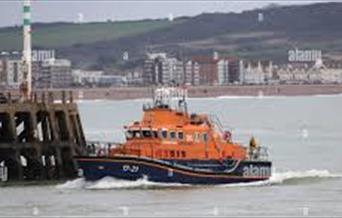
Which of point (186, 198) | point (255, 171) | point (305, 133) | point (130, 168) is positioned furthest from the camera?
point (305, 133)

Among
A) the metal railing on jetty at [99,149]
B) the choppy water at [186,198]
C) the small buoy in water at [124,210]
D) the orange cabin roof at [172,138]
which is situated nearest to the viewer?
the small buoy in water at [124,210]

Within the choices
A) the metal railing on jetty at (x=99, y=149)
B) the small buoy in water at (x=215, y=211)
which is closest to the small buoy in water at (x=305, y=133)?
the metal railing on jetty at (x=99, y=149)

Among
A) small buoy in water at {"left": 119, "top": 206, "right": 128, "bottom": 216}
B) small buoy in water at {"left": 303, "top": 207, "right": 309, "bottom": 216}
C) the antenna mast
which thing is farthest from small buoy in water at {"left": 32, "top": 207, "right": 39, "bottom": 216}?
the antenna mast

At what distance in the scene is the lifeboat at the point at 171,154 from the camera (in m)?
51.6

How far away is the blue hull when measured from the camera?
169ft

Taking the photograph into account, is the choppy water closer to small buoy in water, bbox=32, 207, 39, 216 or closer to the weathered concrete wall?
small buoy in water, bbox=32, 207, 39, 216

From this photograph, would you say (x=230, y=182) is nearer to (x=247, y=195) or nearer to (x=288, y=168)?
(x=247, y=195)

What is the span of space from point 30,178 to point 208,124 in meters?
6.16

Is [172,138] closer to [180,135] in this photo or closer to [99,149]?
[180,135]

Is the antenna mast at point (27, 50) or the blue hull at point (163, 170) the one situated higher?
the antenna mast at point (27, 50)

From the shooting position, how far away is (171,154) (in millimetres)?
52156

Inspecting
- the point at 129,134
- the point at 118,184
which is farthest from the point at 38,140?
the point at 118,184

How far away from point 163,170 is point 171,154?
2.38ft

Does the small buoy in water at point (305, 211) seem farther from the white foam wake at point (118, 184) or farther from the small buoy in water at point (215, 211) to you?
the white foam wake at point (118, 184)
